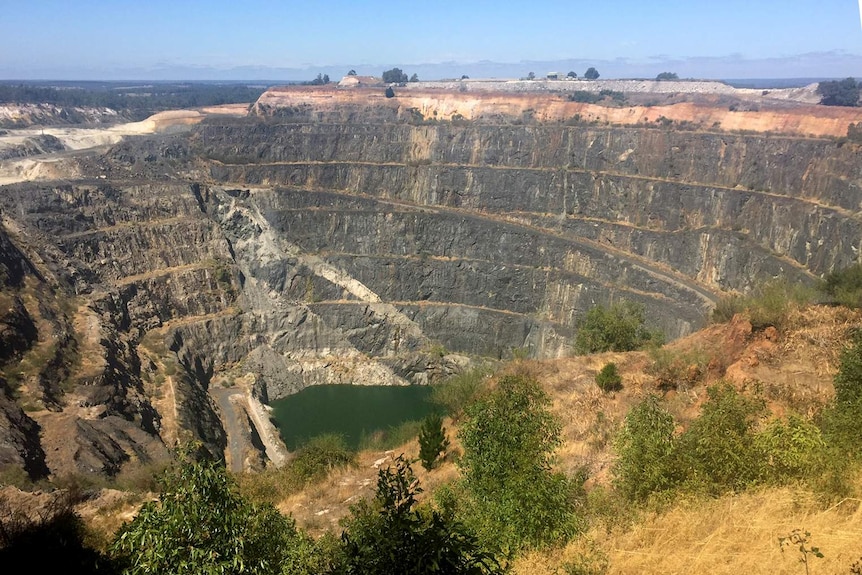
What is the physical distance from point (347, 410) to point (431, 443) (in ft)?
90.8

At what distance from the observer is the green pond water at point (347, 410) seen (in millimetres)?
48125

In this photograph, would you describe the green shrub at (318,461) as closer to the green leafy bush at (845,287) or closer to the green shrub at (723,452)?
the green shrub at (723,452)

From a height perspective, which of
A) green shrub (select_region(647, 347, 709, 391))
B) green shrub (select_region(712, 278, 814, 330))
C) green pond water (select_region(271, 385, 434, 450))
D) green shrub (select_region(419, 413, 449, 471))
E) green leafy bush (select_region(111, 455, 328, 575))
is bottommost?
green pond water (select_region(271, 385, 434, 450))

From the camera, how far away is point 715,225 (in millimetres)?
58719

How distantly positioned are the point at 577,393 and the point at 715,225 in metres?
37.2

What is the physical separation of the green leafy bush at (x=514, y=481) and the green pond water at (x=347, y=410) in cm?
2991

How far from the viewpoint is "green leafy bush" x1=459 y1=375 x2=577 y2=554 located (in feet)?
44.1

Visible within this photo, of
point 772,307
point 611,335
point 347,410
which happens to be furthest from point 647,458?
point 347,410

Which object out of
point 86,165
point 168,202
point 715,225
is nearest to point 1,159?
point 86,165

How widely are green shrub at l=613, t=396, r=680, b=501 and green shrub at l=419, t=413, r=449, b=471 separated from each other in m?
11.4

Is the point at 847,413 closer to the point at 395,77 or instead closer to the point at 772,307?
the point at 772,307

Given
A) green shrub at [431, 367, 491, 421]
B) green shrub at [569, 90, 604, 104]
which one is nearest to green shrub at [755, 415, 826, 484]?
green shrub at [431, 367, 491, 421]

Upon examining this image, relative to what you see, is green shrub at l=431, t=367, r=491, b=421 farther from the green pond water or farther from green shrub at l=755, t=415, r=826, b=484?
green shrub at l=755, t=415, r=826, b=484

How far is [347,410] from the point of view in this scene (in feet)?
172
